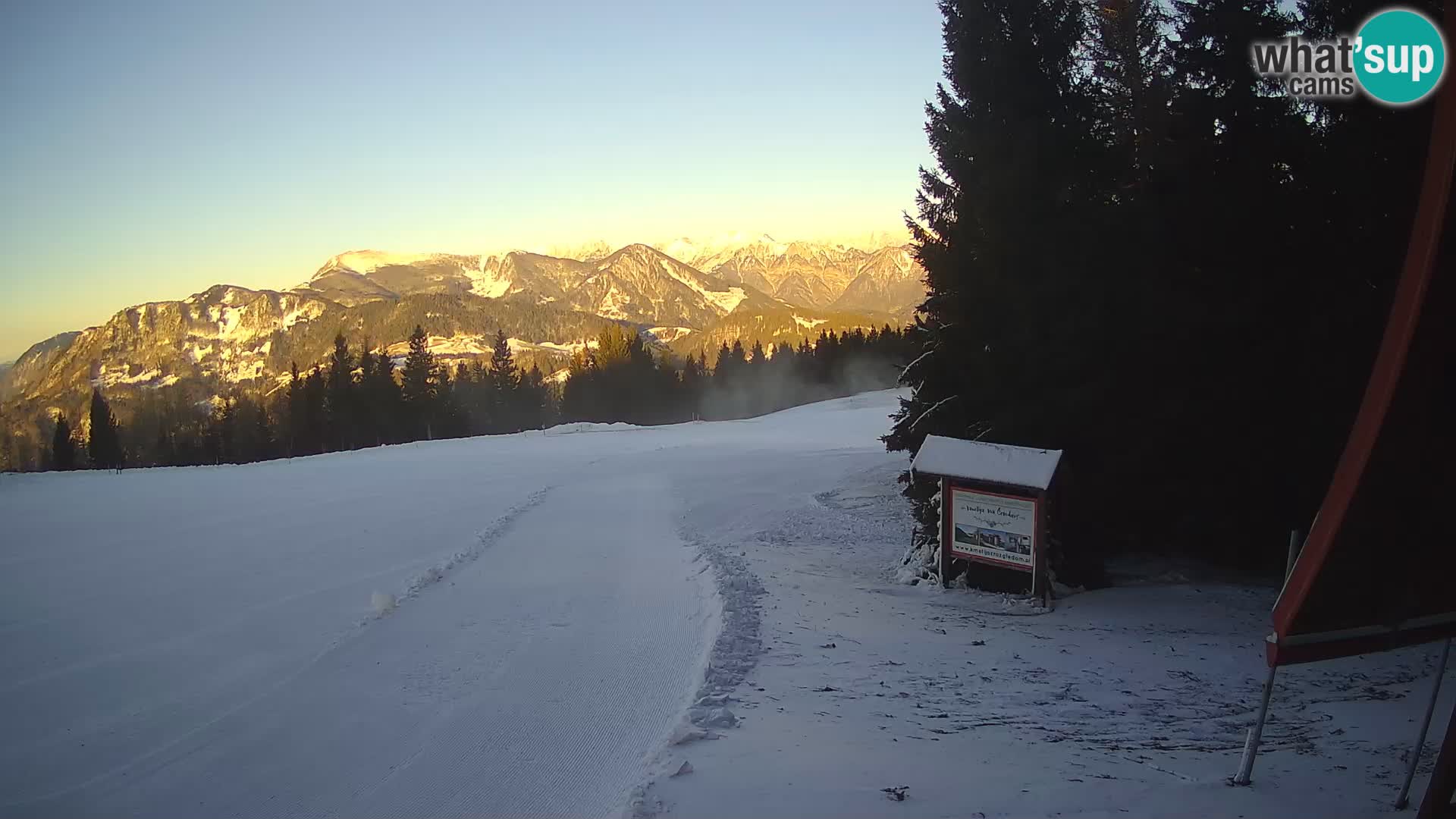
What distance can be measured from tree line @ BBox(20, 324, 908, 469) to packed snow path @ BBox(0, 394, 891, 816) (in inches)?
1527

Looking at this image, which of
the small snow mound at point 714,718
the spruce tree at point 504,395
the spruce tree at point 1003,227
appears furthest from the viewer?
the spruce tree at point 504,395

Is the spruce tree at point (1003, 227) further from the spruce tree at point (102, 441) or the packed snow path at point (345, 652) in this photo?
the spruce tree at point (102, 441)

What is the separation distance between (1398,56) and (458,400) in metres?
76.0

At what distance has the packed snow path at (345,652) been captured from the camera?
6.94m

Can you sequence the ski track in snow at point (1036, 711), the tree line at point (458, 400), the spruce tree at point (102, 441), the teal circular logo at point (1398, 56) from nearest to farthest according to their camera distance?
1. the ski track in snow at point (1036, 711)
2. the teal circular logo at point (1398, 56)
3. the spruce tree at point (102, 441)
4. the tree line at point (458, 400)

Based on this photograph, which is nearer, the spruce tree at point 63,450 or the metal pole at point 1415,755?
the metal pole at point 1415,755

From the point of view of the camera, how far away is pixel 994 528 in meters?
13.5

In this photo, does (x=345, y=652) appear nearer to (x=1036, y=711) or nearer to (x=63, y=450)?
(x=1036, y=711)

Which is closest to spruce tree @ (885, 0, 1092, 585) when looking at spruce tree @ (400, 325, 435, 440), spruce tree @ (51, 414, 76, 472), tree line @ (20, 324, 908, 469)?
tree line @ (20, 324, 908, 469)

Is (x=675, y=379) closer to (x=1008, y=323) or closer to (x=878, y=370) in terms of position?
(x=878, y=370)

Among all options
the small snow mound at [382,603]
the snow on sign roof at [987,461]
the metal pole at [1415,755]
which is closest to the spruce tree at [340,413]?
the small snow mound at [382,603]

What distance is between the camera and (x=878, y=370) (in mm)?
89625

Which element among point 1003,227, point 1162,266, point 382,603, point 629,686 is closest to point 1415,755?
point 629,686

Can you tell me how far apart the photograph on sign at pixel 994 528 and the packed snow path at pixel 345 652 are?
451 cm
